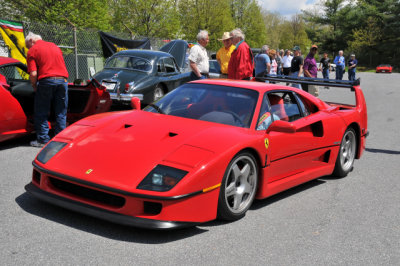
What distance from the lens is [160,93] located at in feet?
37.7

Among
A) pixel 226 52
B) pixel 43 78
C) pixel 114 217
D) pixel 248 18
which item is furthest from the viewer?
pixel 248 18

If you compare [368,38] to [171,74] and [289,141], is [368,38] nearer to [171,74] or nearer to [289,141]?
[171,74]

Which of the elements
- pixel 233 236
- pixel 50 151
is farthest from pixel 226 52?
pixel 233 236

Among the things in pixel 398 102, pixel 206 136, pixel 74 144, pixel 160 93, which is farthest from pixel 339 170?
pixel 398 102

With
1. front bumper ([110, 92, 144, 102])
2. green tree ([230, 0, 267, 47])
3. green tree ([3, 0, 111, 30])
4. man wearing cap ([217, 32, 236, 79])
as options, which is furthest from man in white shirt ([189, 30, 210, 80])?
green tree ([230, 0, 267, 47])

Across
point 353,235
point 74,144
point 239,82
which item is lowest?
point 353,235

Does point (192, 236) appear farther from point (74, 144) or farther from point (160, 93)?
point (160, 93)

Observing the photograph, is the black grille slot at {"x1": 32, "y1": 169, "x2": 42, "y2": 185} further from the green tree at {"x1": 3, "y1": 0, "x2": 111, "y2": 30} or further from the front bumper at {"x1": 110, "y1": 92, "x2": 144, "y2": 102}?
the green tree at {"x1": 3, "y1": 0, "x2": 111, "y2": 30}

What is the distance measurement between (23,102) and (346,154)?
14.8 feet

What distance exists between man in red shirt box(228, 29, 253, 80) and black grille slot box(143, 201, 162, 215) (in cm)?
486

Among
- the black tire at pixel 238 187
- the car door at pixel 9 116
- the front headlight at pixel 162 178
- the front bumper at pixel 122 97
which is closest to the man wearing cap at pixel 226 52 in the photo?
the front bumper at pixel 122 97

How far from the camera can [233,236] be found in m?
3.46

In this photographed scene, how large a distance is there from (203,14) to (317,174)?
42.4 meters

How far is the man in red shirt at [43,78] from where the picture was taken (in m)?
6.29
